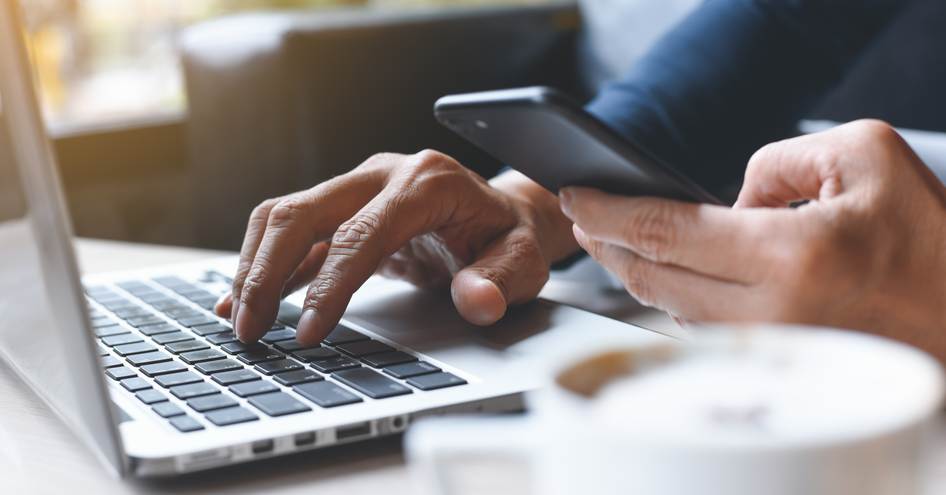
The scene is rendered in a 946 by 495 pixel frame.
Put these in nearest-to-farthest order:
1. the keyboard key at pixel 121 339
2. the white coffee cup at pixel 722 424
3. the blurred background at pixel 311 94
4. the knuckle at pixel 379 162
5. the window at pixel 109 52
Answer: the white coffee cup at pixel 722 424
the keyboard key at pixel 121 339
the knuckle at pixel 379 162
the blurred background at pixel 311 94
the window at pixel 109 52

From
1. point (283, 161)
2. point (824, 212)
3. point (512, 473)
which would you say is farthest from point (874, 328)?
point (283, 161)

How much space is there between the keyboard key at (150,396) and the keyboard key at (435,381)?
10 cm

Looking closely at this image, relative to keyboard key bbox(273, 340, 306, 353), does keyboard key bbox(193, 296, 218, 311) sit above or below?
below

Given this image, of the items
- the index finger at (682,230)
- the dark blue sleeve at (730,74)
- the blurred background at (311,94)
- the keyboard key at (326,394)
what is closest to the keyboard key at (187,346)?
the keyboard key at (326,394)

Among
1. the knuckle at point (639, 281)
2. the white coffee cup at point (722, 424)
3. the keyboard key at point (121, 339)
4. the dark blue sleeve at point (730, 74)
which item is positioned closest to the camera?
the white coffee cup at point (722, 424)

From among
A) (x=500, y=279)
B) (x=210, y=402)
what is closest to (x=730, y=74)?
(x=500, y=279)

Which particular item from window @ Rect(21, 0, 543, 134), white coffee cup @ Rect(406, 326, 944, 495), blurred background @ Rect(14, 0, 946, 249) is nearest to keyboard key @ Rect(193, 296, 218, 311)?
white coffee cup @ Rect(406, 326, 944, 495)

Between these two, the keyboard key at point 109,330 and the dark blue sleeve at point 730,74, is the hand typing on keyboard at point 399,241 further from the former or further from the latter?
the dark blue sleeve at point 730,74

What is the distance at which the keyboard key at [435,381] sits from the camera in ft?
1.39

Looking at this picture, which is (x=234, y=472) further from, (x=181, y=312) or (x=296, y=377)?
(x=181, y=312)

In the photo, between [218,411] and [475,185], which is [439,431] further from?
[475,185]

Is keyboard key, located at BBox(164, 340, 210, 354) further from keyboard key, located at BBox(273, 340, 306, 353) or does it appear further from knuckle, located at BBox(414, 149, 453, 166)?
knuckle, located at BBox(414, 149, 453, 166)

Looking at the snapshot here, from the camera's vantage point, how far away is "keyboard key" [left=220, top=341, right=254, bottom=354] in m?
0.50

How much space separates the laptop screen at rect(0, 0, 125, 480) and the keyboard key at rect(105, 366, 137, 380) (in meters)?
0.03
